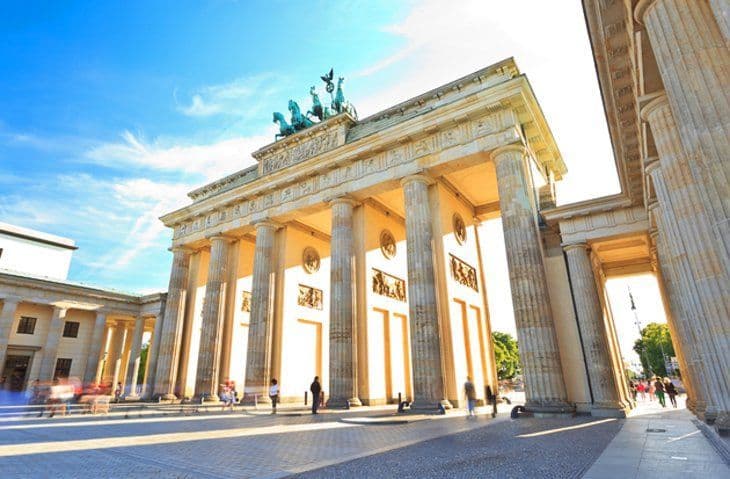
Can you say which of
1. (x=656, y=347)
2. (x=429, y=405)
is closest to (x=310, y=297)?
(x=429, y=405)

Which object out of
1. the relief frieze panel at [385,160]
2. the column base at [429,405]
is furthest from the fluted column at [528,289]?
the column base at [429,405]

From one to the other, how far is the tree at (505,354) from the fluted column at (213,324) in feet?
168

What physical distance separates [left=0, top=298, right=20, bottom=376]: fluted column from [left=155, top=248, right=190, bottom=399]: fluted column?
11.6 meters

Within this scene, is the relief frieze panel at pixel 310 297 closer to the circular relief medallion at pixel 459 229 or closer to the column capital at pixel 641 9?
the circular relief medallion at pixel 459 229

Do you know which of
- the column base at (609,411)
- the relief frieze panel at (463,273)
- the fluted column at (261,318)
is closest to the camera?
the column base at (609,411)

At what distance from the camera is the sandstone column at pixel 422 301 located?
15.7m

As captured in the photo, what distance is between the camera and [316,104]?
25.8 m

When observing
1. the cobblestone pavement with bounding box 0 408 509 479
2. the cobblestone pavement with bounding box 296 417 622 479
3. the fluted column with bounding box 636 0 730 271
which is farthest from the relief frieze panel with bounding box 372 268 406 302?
the fluted column with bounding box 636 0 730 271

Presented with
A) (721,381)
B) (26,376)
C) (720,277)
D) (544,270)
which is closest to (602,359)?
(544,270)

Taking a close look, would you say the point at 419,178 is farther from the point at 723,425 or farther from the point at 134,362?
the point at 134,362

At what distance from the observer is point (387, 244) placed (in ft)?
77.9

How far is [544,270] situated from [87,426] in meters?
15.9

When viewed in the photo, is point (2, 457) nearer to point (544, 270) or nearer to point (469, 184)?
point (544, 270)

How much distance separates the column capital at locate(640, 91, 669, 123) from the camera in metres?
8.14
